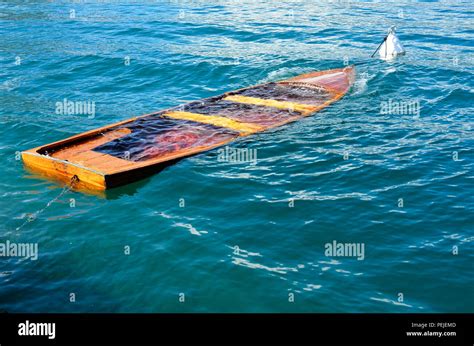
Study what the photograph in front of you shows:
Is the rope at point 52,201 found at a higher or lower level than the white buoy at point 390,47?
lower

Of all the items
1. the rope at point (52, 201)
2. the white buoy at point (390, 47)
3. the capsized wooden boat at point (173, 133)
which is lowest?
the rope at point (52, 201)

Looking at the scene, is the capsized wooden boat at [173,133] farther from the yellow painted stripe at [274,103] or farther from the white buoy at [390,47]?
the white buoy at [390,47]

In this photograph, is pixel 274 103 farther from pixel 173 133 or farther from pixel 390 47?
pixel 390 47

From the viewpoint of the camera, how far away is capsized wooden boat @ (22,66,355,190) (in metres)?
14.3

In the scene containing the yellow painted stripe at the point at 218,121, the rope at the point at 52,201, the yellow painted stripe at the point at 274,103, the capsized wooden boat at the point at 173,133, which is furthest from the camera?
the yellow painted stripe at the point at 274,103

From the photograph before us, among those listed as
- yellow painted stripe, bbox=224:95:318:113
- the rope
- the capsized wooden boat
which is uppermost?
yellow painted stripe, bbox=224:95:318:113

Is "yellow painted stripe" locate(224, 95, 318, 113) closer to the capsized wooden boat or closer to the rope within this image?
the capsized wooden boat

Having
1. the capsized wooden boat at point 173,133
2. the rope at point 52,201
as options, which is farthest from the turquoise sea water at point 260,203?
the capsized wooden boat at point 173,133

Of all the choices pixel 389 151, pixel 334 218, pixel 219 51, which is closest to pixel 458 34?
pixel 219 51

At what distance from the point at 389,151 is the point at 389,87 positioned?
6.61 m

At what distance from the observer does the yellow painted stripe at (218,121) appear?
17250mm

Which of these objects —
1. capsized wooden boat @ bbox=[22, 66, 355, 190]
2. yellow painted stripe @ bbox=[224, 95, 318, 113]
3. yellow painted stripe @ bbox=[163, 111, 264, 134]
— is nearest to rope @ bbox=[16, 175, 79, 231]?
capsized wooden boat @ bbox=[22, 66, 355, 190]

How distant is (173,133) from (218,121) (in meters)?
1.73

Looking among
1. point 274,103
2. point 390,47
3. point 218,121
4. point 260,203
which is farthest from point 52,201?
point 390,47
